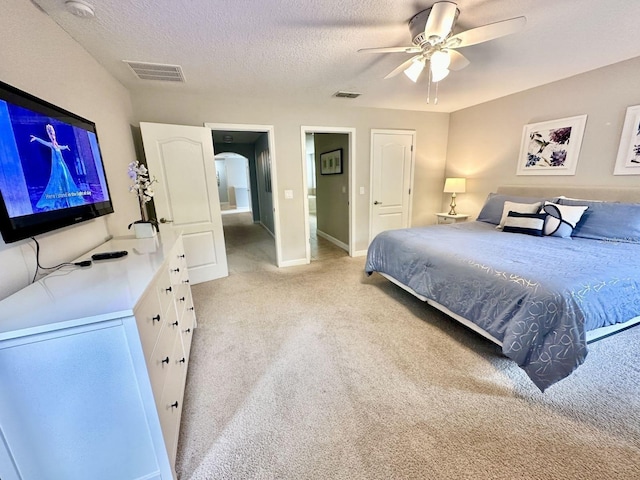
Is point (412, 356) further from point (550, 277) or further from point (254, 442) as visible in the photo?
point (254, 442)

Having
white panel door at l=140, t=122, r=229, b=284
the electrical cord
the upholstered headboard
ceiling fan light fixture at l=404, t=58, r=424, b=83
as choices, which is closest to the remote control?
the electrical cord

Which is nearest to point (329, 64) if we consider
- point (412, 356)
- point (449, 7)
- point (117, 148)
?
point (449, 7)

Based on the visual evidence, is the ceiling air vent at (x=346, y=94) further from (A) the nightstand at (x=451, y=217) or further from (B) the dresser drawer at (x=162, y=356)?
(B) the dresser drawer at (x=162, y=356)

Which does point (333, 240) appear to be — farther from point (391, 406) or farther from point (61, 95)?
point (61, 95)

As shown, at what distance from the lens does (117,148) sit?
2.51m

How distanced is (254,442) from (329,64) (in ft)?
9.79

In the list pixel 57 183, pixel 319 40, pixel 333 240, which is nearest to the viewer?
pixel 57 183

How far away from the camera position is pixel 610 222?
2.47 meters

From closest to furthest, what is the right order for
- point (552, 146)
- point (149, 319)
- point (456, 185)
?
point (149, 319) → point (552, 146) → point (456, 185)

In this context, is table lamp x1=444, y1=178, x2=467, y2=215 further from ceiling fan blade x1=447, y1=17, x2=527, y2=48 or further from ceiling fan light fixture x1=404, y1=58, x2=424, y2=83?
ceiling fan blade x1=447, y1=17, x2=527, y2=48

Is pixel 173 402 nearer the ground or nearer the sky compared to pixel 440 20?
nearer the ground

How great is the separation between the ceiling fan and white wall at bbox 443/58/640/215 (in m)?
1.96

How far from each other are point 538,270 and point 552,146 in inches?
95.2

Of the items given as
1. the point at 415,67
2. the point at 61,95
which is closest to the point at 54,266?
the point at 61,95
